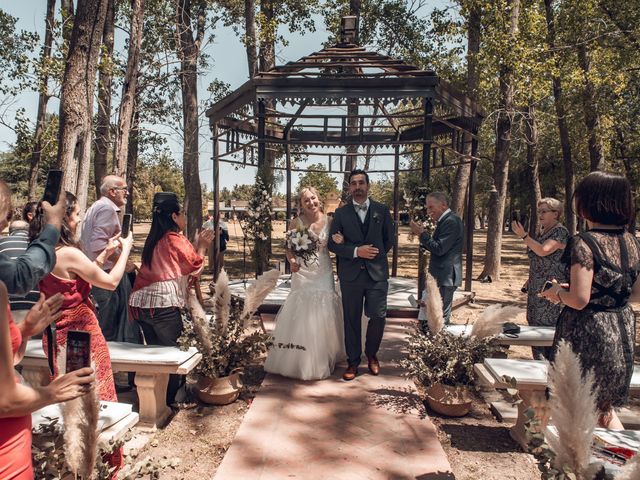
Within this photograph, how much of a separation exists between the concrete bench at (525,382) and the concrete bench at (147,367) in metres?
2.49

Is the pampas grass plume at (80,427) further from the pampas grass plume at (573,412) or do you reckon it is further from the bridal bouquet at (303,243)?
the bridal bouquet at (303,243)

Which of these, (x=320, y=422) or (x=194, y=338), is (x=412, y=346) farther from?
(x=194, y=338)

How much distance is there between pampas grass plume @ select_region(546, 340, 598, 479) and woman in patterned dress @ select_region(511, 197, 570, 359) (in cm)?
343

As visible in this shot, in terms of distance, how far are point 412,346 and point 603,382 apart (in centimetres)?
190

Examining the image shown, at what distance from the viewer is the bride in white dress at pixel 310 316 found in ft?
16.8

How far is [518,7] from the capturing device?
11.2 meters

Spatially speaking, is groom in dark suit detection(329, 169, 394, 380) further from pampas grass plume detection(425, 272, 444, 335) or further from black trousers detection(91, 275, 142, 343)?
black trousers detection(91, 275, 142, 343)

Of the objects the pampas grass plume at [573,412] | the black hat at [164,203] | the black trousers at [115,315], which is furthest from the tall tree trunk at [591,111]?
the pampas grass plume at [573,412]

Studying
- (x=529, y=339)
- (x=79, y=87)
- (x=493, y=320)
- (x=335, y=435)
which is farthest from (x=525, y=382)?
(x=79, y=87)

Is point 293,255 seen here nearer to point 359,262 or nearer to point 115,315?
point 359,262

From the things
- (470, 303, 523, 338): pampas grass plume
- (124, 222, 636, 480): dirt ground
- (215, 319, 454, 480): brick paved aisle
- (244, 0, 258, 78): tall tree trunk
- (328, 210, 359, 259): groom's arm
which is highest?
Answer: (244, 0, 258, 78): tall tree trunk

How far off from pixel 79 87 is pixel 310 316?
12.8 feet

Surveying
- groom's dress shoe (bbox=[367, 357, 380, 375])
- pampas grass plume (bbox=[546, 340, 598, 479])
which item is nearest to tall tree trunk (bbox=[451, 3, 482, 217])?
groom's dress shoe (bbox=[367, 357, 380, 375])

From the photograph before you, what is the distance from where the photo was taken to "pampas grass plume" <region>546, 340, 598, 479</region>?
1.46 m
